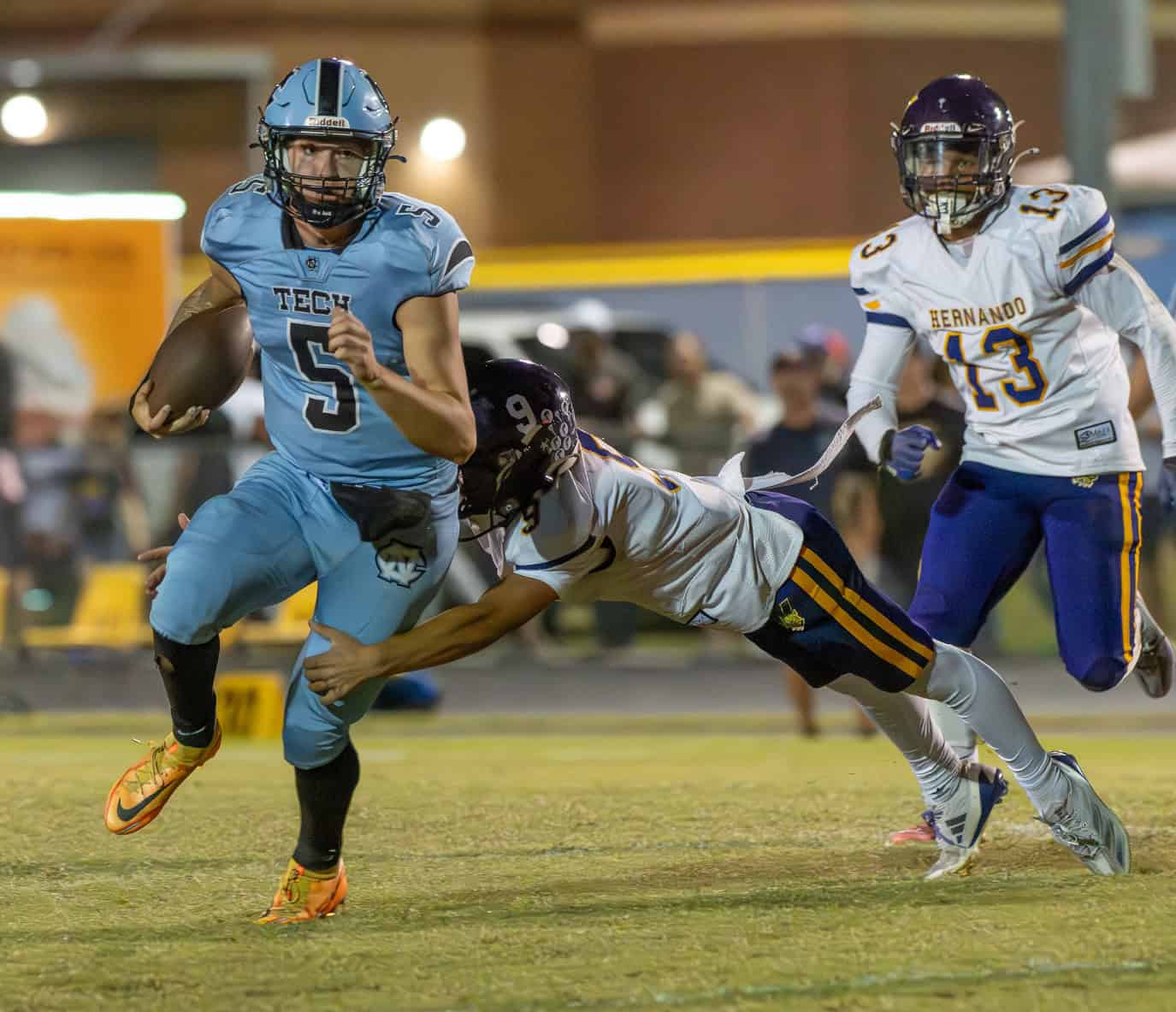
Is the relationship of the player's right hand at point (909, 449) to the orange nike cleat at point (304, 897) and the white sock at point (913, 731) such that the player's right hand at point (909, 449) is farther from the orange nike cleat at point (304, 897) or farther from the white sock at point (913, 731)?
the orange nike cleat at point (304, 897)

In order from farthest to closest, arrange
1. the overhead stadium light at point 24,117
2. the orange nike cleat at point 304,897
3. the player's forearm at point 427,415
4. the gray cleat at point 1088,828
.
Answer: the overhead stadium light at point 24,117, the gray cleat at point 1088,828, the orange nike cleat at point 304,897, the player's forearm at point 427,415

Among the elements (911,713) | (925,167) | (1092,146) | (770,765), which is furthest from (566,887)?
(1092,146)

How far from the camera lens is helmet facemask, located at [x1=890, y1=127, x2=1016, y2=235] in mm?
5035

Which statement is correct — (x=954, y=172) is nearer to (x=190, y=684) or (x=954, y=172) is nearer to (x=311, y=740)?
(x=311, y=740)

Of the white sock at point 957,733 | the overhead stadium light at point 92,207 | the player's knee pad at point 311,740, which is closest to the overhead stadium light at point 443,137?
the overhead stadium light at point 92,207

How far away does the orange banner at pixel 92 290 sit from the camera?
11.3 m

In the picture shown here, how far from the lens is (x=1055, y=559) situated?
5.17 meters

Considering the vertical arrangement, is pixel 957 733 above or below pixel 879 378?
below

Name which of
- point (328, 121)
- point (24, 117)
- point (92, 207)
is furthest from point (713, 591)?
point (24, 117)

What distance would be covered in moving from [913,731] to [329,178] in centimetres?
190

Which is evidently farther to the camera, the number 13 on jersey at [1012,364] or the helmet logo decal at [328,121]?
the number 13 on jersey at [1012,364]

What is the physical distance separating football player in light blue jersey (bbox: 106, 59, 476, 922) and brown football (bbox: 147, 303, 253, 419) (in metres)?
0.04

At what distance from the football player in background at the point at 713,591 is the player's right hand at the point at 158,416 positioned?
613 millimetres

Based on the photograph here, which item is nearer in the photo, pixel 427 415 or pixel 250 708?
pixel 427 415
